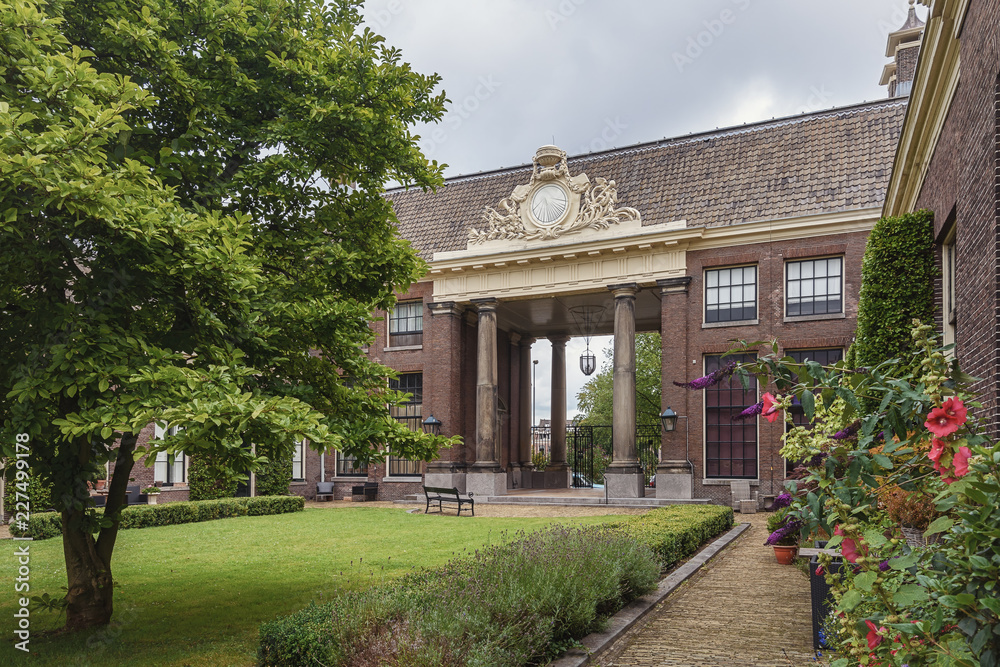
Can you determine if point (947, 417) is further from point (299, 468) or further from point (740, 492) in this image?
point (299, 468)

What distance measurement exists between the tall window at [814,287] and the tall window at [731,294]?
1.09 metres

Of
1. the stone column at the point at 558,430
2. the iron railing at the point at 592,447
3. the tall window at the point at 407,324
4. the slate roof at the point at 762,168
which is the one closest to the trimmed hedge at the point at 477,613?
the slate roof at the point at 762,168

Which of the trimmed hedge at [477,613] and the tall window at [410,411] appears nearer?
the trimmed hedge at [477,613]

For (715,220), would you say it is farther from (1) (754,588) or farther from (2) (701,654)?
(2) (701,654)

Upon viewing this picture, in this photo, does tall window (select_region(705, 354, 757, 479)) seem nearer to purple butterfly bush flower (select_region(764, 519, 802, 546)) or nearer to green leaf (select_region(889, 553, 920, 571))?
purple butterfly bush flower (select_region(764, 519, 802, 546))

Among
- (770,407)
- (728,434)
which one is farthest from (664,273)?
(770,407)

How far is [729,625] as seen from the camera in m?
8.10

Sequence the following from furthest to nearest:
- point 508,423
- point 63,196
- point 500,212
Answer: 1. point 508,423
2. point 500,212
3. point 63,196

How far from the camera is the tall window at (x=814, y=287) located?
22797 millimetres

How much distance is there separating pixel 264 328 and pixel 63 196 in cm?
217

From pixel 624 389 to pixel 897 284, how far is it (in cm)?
1425

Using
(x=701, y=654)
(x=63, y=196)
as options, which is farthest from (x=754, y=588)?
(x=63, y=196)

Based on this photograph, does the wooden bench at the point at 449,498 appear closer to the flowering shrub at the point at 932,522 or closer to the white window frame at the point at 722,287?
the white window frame at the point at 722,287

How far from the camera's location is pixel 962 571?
2.98m
